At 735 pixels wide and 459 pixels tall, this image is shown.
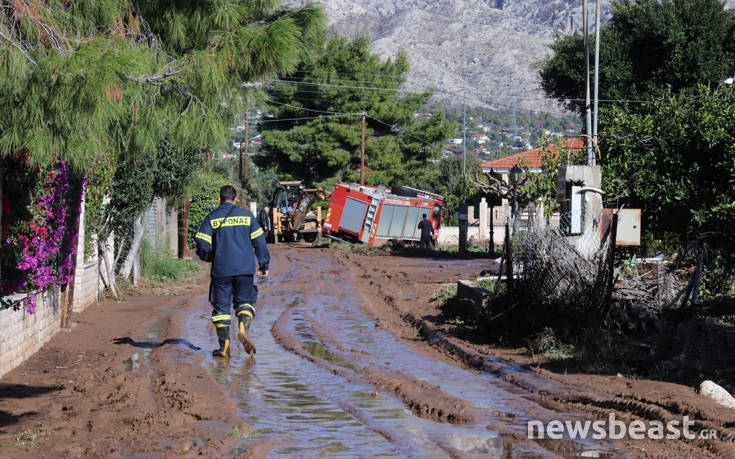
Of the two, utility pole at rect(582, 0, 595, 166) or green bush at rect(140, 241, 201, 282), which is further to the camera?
green bush at rect(140, 241, 201, 282)

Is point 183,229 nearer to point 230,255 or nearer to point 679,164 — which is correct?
point 679,164

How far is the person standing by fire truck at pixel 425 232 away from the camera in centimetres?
3425

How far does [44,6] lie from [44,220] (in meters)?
2.72

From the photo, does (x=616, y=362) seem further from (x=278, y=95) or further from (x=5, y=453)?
(x=278, y=95)

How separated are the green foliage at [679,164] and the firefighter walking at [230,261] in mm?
7092

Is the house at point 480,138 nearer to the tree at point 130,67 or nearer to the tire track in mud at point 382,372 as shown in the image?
the tire track in mud at point 382,372

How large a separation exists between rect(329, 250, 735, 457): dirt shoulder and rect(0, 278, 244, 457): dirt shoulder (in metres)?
2.85

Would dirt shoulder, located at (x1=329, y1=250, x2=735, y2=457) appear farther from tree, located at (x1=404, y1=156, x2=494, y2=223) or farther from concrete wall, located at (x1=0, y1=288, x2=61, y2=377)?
tree, located at (x1=404, y1=156, x2=494, y2=223)

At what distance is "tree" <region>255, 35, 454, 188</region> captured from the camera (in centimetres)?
5412

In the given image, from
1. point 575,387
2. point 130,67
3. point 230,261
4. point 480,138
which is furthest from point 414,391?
point 480,138

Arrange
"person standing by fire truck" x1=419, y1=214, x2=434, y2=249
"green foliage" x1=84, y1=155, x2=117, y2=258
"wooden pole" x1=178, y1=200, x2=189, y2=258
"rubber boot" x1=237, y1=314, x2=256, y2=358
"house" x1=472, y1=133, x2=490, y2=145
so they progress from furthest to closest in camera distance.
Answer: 1. "house" x1=472, y1=133, x2=490, y2=145
2. "person standing by fire truck" x1=419, y1=214, x2=434, y2=249
3. "wooden pole" x1=178, y1=200, x2=189, y2=258
4. "green foliage" x1=84, y1=155, x2=117, y2=258
5. "rubber boot" x1=237, y1=314, x2=256, y2=358

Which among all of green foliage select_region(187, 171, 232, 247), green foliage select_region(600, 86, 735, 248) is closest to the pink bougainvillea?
green foliage select_region(600, 86, 735, 248)

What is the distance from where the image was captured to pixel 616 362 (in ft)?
29.7

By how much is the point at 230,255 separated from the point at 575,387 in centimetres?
412
